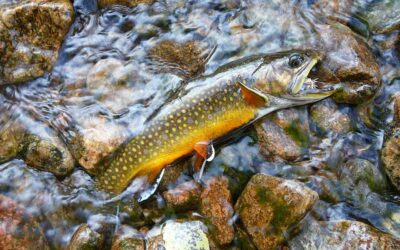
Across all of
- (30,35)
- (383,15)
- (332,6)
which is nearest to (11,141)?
(30,35)

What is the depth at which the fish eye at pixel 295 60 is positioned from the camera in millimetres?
4508

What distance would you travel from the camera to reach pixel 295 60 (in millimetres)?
4508

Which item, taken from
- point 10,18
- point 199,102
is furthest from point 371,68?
point 10,18

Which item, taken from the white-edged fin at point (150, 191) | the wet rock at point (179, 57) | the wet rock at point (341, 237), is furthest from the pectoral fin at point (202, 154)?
the wet rock at point (341, 237)

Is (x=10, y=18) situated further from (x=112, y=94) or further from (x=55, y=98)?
(x=112, y=94)

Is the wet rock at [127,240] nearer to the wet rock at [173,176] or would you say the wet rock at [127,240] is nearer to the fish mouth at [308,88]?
the wet rock at [173,176]

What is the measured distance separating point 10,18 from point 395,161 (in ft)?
15.3

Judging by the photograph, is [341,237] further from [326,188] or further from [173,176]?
[173,176]

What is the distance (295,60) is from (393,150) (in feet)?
4.60

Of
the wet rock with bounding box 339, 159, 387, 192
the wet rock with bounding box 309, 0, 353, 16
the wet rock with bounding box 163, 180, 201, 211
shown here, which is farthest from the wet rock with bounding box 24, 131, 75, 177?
the wet rock with bounding box 309, 0, 353, 16

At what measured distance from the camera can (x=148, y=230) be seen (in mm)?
4566

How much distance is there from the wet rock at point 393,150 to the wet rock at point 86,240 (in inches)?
124

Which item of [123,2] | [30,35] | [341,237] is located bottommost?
[341,237]

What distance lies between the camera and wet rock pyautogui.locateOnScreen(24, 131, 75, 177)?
4.73 meters
